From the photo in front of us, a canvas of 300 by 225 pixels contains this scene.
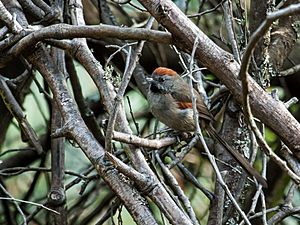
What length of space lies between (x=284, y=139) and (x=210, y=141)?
135cm

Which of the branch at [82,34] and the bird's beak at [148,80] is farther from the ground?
the branch at [82,34]

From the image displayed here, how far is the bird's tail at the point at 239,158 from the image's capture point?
2.57 m

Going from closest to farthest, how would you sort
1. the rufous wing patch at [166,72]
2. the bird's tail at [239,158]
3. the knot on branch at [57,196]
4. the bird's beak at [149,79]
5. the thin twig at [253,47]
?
the thin twig at [253,47]
the bird's tail at [239,158]
the knot on branch at [57,196]
the rufous wing patch at [166,72]
the bird's beak at [149,79]

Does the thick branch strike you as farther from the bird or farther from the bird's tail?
the bird

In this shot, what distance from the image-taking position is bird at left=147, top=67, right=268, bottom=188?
3.45m

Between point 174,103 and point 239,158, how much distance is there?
108 cm

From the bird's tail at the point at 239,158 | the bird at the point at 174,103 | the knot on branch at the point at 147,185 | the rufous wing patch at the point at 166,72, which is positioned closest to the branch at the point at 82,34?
the knot on branch at the point at 147,185

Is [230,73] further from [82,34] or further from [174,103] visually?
[174,103]

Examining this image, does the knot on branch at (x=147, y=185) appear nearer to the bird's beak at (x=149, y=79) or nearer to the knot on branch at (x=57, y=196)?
the knot on branch at (x=57, y=196)

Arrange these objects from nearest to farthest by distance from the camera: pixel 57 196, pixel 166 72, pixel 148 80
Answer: pixel 57 196
pixel 166 72
pixel 148 80

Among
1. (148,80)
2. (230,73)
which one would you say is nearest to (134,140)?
(230,73)

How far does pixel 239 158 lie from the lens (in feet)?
9.30

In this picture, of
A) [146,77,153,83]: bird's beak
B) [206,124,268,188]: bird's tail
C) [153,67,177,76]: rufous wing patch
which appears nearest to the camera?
[206,124,268,188]: bird's tail

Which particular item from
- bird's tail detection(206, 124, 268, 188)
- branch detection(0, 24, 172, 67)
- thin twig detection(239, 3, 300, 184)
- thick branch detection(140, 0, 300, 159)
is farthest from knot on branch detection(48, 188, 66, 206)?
thin twig detection(239, 3, 300, 184)
